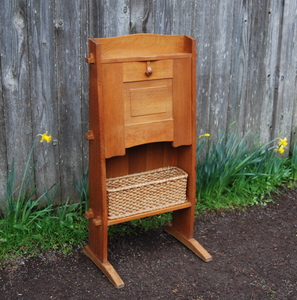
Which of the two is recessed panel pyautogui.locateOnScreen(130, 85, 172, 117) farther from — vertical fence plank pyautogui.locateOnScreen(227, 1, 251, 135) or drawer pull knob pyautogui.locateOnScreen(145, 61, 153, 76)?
vertical fence plank pyautogui.locateOnScreen(227, 1, 251, 135)

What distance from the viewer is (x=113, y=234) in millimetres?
3488

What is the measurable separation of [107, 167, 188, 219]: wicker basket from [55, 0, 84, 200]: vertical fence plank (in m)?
0.61

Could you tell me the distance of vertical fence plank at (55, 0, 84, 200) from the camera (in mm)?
3303

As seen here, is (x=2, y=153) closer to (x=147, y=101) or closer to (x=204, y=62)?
(x=147, y=101)

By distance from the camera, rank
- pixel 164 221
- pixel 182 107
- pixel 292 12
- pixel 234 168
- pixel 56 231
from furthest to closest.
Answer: pixel 292 12 → pixel 234 168 → pixel 164 221 → pixel 56 231 → pixel 182 107

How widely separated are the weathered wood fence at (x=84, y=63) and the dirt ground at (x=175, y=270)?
0.67 metres

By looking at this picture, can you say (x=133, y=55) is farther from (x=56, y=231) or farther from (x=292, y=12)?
(x=292, y=12)

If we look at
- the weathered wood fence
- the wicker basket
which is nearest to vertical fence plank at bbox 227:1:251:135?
the weathered wood fence

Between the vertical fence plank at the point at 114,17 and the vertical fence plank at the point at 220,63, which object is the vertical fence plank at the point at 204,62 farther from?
the vertical fence plank at the point at 114,17

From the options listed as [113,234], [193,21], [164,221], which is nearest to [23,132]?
A: [113,234]

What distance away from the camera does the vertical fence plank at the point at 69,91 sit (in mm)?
3303

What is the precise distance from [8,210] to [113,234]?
746 mm

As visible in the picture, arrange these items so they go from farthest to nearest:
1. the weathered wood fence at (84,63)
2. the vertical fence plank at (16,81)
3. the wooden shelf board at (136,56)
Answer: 1. the weathered wood fence at (84,63)
2. the vertical fence plank at (16,81)
3. the wooden shelf board at (136,56)

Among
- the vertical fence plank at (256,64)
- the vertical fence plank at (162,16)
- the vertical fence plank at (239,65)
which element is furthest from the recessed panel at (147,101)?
the vertical fence plank at (256,64)
